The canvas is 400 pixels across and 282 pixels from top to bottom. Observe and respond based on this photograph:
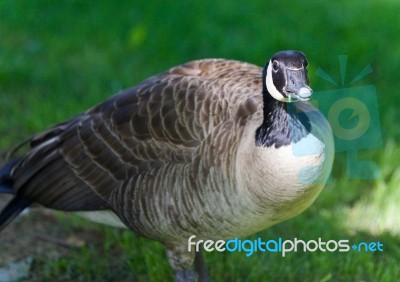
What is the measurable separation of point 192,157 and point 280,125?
0.44 metres

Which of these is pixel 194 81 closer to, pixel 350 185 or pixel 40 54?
pixel 350 185

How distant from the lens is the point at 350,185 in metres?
4.66

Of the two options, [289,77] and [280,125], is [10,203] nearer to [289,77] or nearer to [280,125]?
[280,125]

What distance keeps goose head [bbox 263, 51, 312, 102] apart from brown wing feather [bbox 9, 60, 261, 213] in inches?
14.1

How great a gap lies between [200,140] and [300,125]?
0.47m

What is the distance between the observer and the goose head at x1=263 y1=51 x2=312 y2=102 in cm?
281

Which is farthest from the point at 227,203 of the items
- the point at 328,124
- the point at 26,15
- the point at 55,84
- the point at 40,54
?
the point at 26,15
